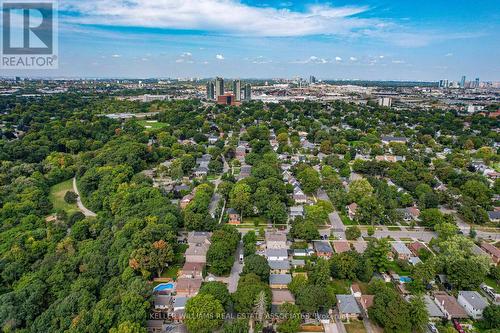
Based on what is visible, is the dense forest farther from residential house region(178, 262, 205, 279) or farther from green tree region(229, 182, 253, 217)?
residential house region(178, 262, 205, 279)

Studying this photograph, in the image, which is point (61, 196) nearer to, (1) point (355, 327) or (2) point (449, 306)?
(1) point (355, 327)

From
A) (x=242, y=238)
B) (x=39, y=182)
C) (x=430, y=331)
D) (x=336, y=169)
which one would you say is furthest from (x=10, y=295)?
(x=336, y=169)

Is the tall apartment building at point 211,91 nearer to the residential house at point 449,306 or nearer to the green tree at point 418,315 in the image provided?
the residential house at point 449,306

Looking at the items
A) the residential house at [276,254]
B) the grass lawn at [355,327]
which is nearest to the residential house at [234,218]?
the residential house at [276,254]

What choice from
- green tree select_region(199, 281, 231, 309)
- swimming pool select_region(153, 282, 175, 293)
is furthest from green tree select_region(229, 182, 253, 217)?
green tree select_region(199, 281, 231, 309)

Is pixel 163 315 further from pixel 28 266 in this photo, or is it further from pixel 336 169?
pixel 336 169

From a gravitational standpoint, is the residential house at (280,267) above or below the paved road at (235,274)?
above

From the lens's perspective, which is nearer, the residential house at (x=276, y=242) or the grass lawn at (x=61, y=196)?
the residential house at (x=276, y=242)
